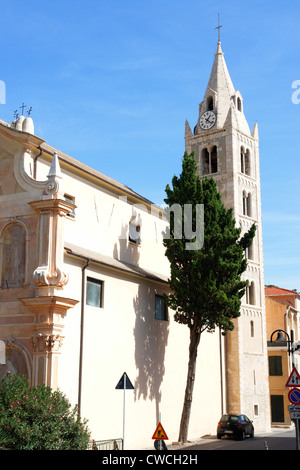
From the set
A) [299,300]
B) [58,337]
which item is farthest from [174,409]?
[299,300]

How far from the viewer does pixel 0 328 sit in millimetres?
21453

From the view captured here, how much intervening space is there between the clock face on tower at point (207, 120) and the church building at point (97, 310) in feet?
40.6

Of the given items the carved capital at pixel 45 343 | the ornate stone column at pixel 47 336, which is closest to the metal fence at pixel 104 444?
the ornate stone column at pixel 47 336

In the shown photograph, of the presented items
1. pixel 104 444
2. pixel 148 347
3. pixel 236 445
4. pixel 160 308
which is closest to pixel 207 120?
pixel 160 308

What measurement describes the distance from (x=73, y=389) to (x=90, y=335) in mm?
2296

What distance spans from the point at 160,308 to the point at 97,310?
598 cm

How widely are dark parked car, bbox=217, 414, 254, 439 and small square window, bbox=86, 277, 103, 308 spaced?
1100 centimetres

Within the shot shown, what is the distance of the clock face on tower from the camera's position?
139 ft

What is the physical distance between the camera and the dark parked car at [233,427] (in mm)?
30109

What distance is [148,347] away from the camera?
27047 mm

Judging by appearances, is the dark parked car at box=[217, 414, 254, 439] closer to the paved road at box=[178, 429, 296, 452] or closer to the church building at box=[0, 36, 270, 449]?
the paved road at box=[178, 429, 296, 452]

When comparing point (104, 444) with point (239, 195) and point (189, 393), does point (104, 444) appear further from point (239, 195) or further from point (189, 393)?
point (239, 195)

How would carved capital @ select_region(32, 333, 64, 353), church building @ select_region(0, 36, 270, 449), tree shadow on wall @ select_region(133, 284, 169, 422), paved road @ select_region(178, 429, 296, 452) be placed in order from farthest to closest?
tree shadow on wall @ select_region(133, 284, 169, 422), paved road @ select_region(178, 429, 296, 452), church building @ select_region(0, 36, 270, 449), carved capital @ select_region(32, 333, 64, 353)

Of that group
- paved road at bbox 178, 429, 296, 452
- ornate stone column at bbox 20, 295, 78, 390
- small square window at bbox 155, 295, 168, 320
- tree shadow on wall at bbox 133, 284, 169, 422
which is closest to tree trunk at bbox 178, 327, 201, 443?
paved road at bbox 178, 429, 296, 452
